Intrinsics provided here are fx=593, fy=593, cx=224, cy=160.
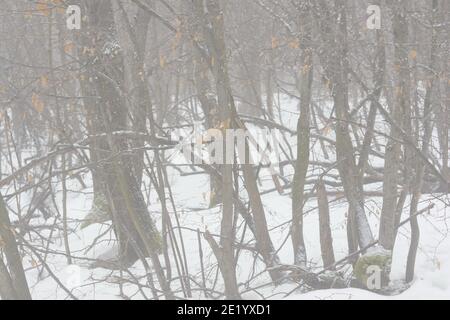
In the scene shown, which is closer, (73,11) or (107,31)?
(73,11)

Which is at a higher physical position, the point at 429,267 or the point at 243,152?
the point at 243,152

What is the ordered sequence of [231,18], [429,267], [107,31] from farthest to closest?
[231,18] → [107,31] → [429,267]

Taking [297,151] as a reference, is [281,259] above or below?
below

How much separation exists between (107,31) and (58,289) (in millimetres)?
3639

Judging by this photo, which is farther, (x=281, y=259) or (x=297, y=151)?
(x=281, y=259)

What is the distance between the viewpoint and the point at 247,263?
7809 millimetres

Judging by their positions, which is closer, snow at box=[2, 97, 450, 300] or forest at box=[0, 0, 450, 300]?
forest at box=[0, 0, 450, 300]

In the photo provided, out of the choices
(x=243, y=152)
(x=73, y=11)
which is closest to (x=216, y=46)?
(x=243, y=152)

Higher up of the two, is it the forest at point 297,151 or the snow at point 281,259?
the forest at point 297,151

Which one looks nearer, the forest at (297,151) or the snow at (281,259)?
the forest at (297,151)

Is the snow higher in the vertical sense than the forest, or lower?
lower
